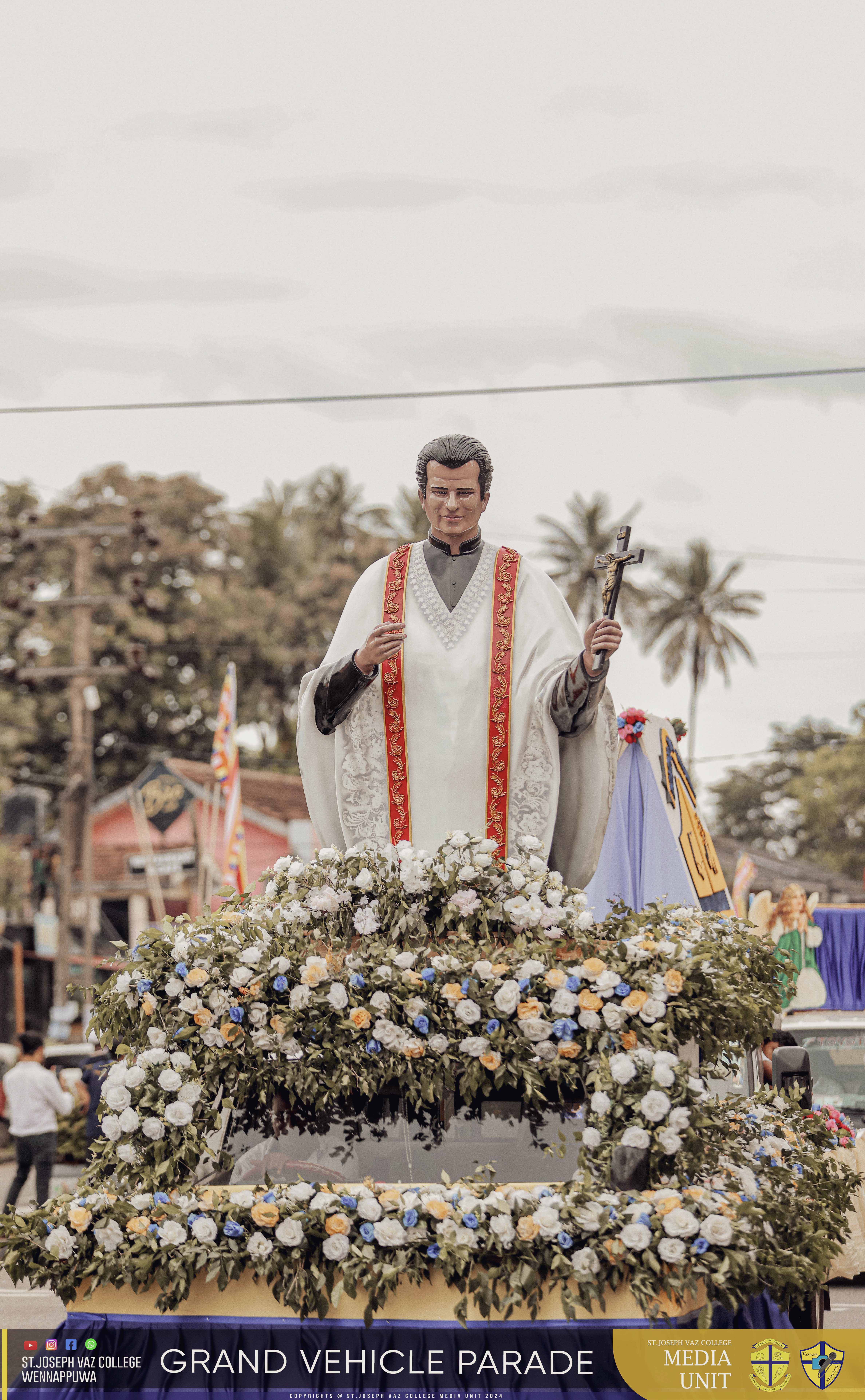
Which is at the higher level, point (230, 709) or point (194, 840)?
point (230, 709)

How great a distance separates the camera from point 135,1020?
4.29 meters

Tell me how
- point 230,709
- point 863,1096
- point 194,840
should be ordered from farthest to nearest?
point 194,840 → point 230,709 → point 863,1096

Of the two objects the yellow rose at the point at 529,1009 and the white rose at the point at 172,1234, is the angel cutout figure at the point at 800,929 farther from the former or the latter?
the white rose at the point at 172,1234

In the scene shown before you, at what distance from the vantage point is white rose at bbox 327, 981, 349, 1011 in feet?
13.3

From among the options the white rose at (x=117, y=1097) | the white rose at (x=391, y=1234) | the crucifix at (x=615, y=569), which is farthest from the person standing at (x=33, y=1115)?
the white rose at (x=391, y=1234)

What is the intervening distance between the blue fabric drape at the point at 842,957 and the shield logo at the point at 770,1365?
13.9 metres

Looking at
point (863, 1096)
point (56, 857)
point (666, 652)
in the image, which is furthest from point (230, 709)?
point (666, 652)

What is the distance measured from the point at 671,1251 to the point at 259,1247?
3.12 feet

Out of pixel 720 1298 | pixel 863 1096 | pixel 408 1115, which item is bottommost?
pixel 863 1096

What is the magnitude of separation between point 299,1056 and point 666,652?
45.3 metres

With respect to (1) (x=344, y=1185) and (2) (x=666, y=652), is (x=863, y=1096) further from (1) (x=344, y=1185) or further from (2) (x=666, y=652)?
(2) (x=666, y=652)

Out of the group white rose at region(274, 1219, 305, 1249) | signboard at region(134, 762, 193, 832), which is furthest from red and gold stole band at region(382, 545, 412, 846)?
signboard at region(134, 762, 193, 832)

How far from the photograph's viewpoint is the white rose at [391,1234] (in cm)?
361

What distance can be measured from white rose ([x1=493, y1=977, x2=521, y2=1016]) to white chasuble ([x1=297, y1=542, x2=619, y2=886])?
1123 millimetres
